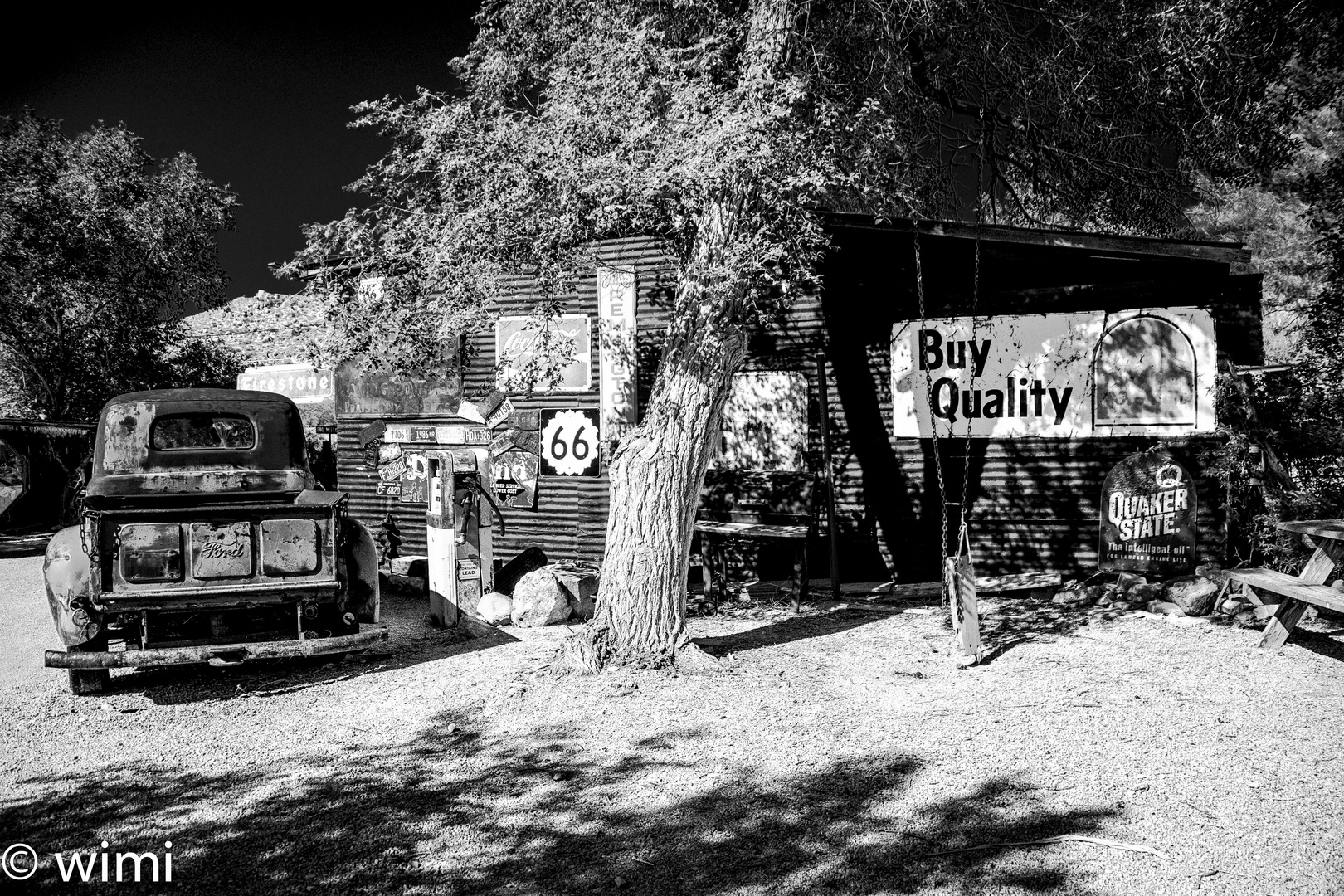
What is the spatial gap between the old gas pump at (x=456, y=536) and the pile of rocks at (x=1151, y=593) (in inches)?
222

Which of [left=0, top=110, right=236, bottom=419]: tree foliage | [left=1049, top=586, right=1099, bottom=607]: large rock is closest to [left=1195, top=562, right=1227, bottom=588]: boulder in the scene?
[left=1049, top=586, right=1099, bottom=607]: large rock

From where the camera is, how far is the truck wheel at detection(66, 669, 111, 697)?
6.77 m

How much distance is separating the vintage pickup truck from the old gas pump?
1.28 m

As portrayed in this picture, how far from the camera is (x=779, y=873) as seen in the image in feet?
12.6

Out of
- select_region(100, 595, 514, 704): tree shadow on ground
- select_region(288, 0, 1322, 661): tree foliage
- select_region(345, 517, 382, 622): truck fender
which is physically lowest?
select_region(100, 595, 514, 704): tree shadow on ground

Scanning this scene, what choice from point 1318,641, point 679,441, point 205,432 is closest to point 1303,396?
Answer: point 1318,641

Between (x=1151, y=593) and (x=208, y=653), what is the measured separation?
313 inches

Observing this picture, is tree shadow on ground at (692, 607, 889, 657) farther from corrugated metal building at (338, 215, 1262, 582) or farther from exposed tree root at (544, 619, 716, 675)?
corrugated metal building at (338, 215, 1262, 582)

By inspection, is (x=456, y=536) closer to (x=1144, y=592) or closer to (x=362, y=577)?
(x=362, y=577)

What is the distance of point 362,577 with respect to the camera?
7609 mm

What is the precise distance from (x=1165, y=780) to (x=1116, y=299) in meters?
6.15

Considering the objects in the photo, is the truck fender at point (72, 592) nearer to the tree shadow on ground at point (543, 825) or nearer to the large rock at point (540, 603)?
the tree shadow on ground at point (543, 825)

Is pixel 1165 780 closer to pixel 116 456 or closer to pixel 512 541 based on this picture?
pixel 116 456

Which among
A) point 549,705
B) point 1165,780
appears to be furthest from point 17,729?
point 1165,780
